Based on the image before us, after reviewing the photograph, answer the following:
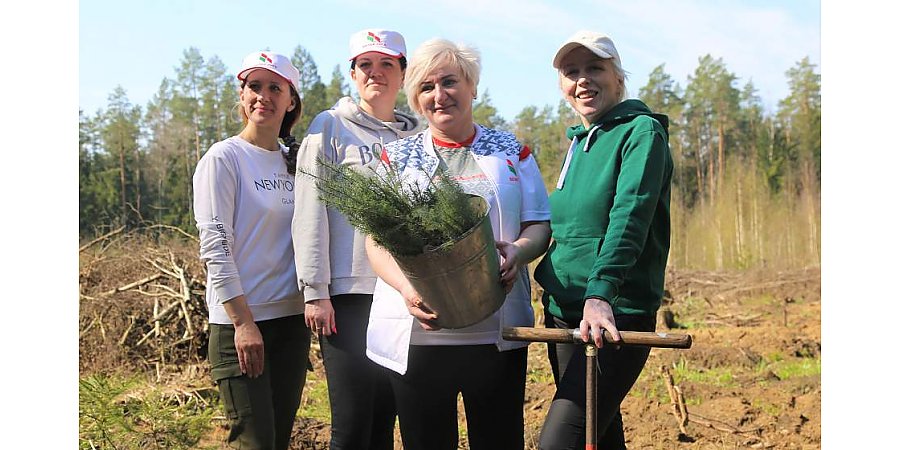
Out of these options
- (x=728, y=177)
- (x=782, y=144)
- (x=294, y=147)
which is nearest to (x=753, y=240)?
(x=728, y=177)

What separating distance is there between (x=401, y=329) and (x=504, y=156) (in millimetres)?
650

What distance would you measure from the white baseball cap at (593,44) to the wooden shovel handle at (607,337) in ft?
2.85

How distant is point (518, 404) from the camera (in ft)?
9.42

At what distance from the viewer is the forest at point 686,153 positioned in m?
21.0

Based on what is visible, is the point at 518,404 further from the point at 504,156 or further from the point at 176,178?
the point at 176,178

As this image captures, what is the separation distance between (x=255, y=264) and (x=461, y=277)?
3.79ft

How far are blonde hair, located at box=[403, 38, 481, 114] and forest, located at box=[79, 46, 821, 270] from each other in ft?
41.3

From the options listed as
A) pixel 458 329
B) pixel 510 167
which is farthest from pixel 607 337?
pixel 510 167

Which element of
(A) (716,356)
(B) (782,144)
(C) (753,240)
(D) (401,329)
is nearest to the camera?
(D) (401,329)

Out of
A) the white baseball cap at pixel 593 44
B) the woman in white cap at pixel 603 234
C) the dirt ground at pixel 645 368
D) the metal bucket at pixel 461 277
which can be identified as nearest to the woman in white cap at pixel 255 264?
the metal bucket at pixel 461 277

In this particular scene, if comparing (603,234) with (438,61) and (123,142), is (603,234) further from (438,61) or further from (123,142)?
(123,142)

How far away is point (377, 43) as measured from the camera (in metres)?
3.29

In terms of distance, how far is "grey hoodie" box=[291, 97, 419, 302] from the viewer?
3203 mm

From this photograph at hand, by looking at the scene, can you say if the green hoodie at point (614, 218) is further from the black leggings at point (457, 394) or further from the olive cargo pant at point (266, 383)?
the olive cargo pant at point (266, 383)
